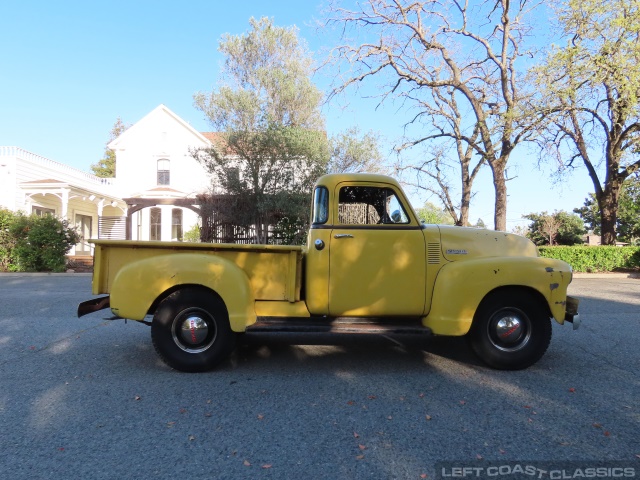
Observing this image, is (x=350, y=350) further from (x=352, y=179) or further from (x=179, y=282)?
(x=179, y=282)

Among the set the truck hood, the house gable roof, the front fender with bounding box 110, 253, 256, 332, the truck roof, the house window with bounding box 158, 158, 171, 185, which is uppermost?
the house gable roof

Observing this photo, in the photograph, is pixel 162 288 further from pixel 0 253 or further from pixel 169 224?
pixel 169 224

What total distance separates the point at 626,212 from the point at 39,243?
131 feet

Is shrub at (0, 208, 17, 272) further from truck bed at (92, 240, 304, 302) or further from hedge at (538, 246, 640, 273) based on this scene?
hedge at (538, 246, 640, 273)

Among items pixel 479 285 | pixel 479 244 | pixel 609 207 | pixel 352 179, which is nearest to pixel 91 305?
pixel 352 179

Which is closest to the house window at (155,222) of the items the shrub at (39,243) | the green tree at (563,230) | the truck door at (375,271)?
the shrub at (39,243)

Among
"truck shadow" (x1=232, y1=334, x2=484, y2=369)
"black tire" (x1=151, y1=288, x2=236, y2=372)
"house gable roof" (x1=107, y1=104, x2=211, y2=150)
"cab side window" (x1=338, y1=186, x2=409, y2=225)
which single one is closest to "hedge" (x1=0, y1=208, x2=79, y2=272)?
"house gable roof" (x1=107, y1=104, x2=211, y2=150)

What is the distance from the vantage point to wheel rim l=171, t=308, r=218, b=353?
4.26m

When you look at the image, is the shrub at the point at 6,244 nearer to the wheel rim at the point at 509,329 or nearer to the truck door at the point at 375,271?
the truck door at the point at 375,271

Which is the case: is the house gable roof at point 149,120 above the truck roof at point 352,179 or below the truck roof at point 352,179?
above

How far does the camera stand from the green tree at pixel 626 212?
24.4 metres

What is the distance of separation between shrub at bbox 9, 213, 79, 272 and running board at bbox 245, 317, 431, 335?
48.2 ft

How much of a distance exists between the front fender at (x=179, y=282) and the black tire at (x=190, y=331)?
144 mm

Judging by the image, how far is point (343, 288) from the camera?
171 inches
